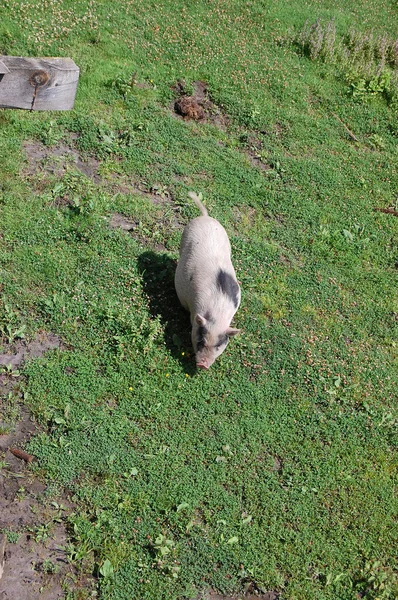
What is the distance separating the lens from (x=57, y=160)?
31.7 ft

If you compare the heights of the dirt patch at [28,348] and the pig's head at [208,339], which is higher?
the pig's head at [208,339]

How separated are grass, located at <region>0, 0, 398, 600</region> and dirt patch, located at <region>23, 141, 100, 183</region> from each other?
8cm

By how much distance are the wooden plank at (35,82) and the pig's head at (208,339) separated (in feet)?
14.7

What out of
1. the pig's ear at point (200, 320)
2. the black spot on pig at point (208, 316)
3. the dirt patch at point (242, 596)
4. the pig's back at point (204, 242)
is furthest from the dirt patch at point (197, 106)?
the dirt patch at point (242, 596)

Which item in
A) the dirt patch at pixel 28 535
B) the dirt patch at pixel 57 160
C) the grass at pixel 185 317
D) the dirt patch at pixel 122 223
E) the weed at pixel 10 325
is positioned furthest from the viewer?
the dirt patch at pixel 57 160

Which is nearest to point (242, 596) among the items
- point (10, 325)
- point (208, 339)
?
point (208, 339)

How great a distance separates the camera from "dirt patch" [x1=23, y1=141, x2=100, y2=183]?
31.2 feet

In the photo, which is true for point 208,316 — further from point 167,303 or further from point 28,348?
point 28,348

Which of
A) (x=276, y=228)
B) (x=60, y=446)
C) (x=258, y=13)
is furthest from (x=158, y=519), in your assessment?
(x=258, y=13)

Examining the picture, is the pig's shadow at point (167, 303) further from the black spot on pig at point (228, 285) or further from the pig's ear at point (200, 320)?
the black spot on pig at point (228, 285)

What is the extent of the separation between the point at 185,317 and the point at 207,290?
785mm

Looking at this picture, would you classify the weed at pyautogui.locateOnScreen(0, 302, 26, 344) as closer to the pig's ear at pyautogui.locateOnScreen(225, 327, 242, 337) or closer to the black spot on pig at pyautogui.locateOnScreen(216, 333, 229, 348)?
the black spot on pig at pyautogui.locateOnScreen(216, 333, 229, 348)

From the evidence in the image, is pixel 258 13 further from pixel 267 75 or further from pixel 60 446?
pixel 60 446

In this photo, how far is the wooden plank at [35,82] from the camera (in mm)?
3279
